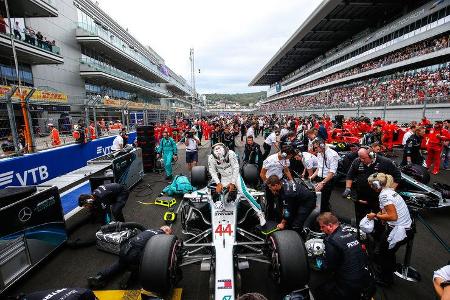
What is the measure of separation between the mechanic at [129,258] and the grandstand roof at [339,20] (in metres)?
26.0

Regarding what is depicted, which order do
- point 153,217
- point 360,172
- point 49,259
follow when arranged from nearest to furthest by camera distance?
point 49,259 → point 360,172 → point 153,217

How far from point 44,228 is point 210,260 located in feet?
8.68

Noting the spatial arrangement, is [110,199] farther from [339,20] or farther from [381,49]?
[339,20]

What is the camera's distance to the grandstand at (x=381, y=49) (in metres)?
19.1

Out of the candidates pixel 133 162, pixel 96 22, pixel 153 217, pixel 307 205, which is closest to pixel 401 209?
pixel 307 205

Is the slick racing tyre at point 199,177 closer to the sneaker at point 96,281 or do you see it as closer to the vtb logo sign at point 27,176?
the sneaker at point 96,281

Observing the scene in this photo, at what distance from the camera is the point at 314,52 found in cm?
4403

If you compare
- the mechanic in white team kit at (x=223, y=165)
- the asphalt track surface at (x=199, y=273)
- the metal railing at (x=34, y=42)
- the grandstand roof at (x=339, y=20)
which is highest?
the grandstand roof at (x=339, y=20)

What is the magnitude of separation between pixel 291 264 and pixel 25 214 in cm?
357

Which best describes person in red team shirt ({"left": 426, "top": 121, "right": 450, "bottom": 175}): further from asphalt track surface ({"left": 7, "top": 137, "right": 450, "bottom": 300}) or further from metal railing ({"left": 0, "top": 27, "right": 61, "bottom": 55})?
metal railing ({"left": 0, "top": 27, "right": 61, "bottom": 55})

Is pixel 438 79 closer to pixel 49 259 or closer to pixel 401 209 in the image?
pixel 401 209

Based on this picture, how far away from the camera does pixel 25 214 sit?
11.7 ft

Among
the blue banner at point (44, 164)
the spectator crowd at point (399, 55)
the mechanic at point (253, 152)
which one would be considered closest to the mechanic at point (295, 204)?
the mechanic at point (253, 152)

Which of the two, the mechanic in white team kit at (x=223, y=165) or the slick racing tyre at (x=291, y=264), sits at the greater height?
the mechanic in white team kit at (x=223, y=165)
